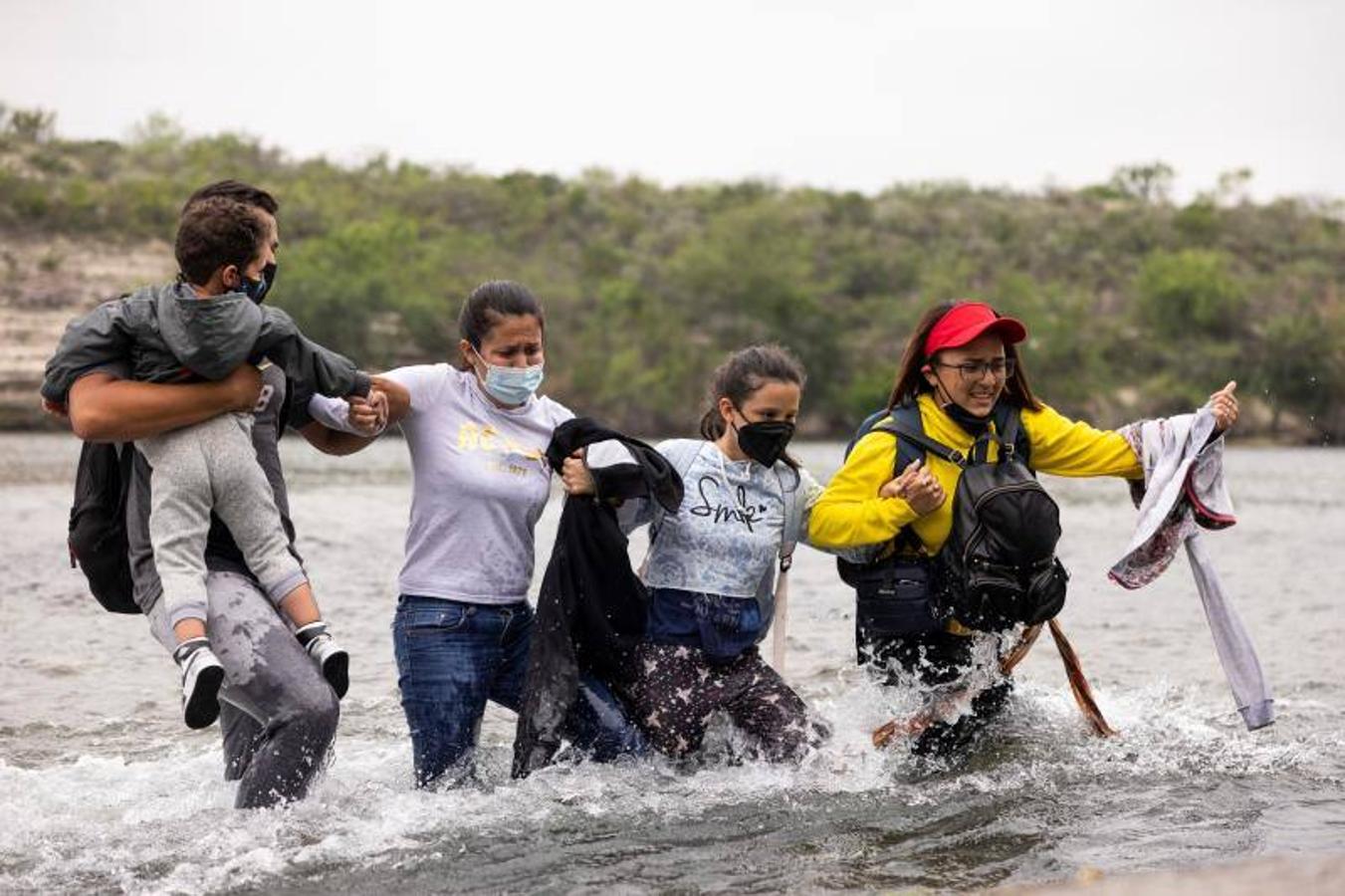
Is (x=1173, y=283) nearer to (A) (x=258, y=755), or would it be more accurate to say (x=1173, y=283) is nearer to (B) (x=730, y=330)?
(B) (x=730, y=330)

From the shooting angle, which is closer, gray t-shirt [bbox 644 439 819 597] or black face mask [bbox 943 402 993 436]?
gray t-shirt [bbox 644 439 819 597]

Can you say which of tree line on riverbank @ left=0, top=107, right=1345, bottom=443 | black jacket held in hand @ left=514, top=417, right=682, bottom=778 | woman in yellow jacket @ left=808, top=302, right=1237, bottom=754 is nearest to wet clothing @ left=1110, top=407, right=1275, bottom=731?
woman in yellow jacket @ left=808, top=302, right=1237, bottom=754

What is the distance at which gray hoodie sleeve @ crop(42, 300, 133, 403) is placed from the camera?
565 cm

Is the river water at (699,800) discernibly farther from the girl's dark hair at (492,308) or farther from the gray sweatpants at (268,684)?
the girl's dark hair at (492,308)

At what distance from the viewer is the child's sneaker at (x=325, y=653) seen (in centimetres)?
583

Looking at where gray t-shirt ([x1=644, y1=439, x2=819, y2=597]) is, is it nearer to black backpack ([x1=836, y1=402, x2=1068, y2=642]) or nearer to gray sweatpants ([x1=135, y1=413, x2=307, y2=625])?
black backpack ([x1=836, y1=402, x2=1068, y2=642])

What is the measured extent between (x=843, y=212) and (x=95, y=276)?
4296 centimetres

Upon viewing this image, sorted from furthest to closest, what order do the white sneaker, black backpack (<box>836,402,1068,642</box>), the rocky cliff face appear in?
the rocky cliff face < black backpack (<box>836,402,1068,642</box>) < the white sneaker

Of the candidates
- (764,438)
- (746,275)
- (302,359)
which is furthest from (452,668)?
(746,275)

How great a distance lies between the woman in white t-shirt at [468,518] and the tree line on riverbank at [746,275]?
53.9 m

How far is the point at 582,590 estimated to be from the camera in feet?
21.4

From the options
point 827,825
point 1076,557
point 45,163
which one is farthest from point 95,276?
point 827,825

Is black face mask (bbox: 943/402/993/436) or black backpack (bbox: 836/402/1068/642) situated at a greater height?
black face mask (bbox: 943/402/993/436)

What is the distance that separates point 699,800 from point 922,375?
2004 millimetres
